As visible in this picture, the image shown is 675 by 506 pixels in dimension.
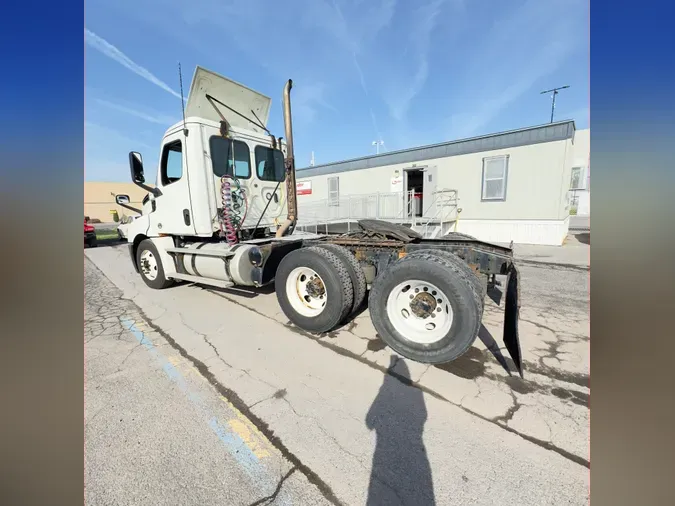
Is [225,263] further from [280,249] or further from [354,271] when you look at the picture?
[354,271]

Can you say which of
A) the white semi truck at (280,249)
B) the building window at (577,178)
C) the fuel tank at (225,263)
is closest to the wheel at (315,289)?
the white semi truck at (280,249)

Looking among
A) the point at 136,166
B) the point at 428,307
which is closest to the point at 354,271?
the point at 428,307

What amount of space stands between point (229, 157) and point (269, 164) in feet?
3.17

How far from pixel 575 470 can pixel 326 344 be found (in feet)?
8.30

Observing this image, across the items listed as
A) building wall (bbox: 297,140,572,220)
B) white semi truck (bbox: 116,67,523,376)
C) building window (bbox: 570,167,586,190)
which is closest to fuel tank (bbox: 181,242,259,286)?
white semi truck (bbox: 116,67,523,376)

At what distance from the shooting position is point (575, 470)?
186 cm

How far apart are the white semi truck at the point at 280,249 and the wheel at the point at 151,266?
0.03 meters

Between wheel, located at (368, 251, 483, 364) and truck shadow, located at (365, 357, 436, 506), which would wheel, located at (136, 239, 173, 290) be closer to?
wheel, located at (368, 251, 483, 364)

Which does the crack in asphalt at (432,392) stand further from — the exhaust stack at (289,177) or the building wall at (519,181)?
the building wall at (519,181)

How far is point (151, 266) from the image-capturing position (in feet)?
20.6
